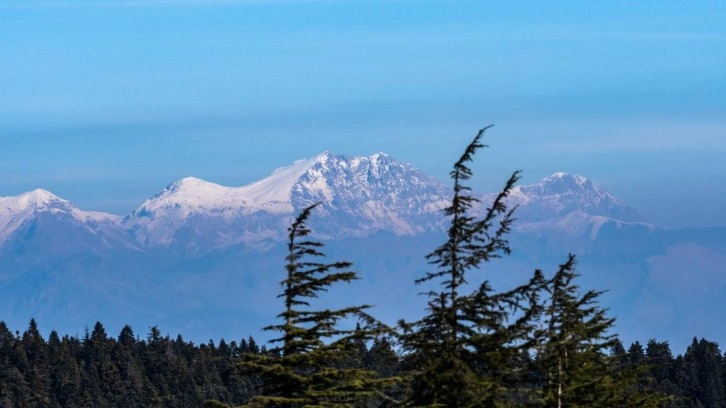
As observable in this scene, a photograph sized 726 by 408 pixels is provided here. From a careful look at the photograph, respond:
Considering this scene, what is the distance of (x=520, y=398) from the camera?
38.0m

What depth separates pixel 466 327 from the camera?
34.4m

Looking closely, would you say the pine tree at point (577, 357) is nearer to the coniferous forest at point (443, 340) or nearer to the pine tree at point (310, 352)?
the coniferous forest at point (443, 340)

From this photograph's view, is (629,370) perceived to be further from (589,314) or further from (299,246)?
(299,246)

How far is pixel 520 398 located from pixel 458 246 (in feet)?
15.5

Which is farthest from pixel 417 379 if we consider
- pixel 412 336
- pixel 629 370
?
pixel 629 370

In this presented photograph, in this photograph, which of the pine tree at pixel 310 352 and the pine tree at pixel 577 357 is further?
the pine tree at pixel 577 357

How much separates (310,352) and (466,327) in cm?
323

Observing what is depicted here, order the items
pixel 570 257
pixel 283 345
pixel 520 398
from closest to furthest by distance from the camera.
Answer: pixel 283 345
pixel 570 257
pixel 520 398

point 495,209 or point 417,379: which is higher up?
point 495,209

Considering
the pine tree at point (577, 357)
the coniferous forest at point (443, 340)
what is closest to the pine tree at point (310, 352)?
the coniferous forest at point (443, 340)

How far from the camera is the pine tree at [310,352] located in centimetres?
3297

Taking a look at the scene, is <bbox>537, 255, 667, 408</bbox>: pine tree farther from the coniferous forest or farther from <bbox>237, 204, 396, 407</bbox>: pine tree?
<bbox>237, 204, 396, 407</bbox>: pine tree

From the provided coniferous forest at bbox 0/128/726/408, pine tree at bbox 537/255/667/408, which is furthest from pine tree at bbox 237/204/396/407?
pine tree at bbox 537/255/667/408

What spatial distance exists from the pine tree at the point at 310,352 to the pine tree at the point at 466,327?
1.32m
